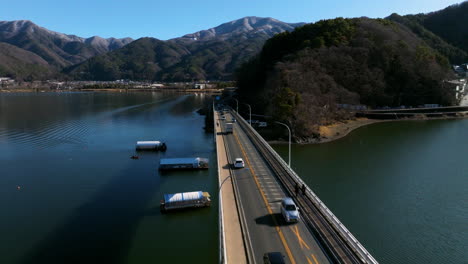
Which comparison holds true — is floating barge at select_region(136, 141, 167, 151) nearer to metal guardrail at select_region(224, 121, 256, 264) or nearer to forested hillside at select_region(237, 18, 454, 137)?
forested hillside at select_region(237, 18, 454, 137)

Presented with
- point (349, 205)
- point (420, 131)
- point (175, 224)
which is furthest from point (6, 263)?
point (420, 131)

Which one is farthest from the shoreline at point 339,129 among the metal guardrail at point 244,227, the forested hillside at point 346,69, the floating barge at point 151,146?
the metal guardrail at point 244,227

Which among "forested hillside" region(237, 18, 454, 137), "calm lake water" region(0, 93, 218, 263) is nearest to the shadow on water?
"calm lake water" region(0, 93, 218, 263)

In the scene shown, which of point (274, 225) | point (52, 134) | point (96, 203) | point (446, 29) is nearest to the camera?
point (274, 225)

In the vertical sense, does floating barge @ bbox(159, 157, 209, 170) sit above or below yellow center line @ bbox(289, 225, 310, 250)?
below

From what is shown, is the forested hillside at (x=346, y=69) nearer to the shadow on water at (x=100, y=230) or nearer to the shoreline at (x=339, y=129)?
the shoreline at (x=339, y=129)

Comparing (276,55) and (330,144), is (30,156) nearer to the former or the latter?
(330,144)

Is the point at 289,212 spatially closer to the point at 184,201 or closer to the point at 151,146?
the point at 184,201

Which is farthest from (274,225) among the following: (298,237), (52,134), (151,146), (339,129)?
(52,134)
